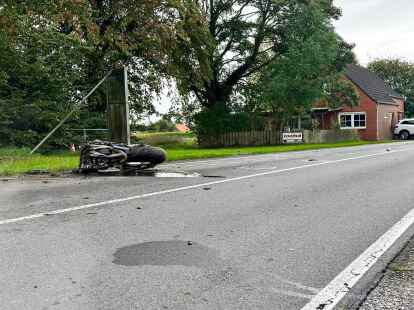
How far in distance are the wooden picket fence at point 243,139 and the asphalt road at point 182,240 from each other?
84.0 feet

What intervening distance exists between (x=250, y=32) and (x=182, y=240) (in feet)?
101

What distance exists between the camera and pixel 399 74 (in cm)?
6700

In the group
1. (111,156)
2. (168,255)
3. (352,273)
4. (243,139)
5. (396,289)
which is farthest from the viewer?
Result: (243,139)

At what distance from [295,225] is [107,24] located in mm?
20390

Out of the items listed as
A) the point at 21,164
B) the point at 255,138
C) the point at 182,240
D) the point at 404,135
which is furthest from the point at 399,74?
the point at 182,240

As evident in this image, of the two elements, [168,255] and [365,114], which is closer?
[168,255]

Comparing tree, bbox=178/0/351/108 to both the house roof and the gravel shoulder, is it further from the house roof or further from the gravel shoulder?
the gravel shoulder

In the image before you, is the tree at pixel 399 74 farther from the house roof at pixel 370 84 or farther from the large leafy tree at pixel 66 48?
the large leafy tree at pixel 66 48

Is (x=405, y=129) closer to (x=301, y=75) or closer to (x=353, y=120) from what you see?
(x=353, y=120)

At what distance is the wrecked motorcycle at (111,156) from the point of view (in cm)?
1074

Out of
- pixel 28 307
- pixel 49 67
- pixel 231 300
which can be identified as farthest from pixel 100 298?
pixel 49 67

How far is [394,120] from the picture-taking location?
49969 mm

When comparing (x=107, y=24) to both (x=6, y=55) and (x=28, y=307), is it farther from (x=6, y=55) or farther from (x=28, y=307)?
(x=28, y=307)

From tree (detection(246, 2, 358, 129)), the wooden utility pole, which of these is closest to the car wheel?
tree (detection(246, 2, 358, 129))
